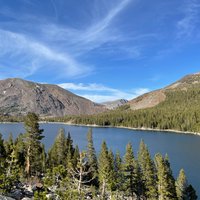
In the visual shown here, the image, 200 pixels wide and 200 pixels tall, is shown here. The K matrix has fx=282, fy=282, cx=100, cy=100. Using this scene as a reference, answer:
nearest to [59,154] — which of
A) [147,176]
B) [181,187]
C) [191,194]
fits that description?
[147,176]

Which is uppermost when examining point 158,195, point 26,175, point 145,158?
point 145,158

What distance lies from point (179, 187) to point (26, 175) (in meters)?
31.6

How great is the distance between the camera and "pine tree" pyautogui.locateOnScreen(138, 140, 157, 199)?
57.7 metres

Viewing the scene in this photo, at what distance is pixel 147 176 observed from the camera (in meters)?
58.5

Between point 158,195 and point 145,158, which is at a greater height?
point 145,158

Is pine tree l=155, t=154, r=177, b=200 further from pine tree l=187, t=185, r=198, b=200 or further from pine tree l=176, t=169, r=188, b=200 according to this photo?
pine tree l=187, t=185, r=198, b=200

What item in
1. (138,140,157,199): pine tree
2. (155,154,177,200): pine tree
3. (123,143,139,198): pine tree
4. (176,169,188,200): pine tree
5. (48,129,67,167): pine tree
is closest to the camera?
(155,154,177,200): pine tree

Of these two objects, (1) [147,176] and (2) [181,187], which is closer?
(2) [181,187]

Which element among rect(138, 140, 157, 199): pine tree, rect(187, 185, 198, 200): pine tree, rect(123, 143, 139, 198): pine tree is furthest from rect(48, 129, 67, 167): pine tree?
rect(187, 185, 198, 200): pine tree

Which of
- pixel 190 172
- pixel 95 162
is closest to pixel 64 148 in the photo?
pixel 95 162

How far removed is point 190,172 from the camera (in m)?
85.8

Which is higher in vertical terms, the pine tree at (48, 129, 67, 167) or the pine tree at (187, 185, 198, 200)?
the pine tree at (48, 129, 67, 167)

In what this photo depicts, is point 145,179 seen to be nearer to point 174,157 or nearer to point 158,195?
point 158,195

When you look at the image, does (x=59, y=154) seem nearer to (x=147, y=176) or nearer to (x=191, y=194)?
(x=147, y=176)
